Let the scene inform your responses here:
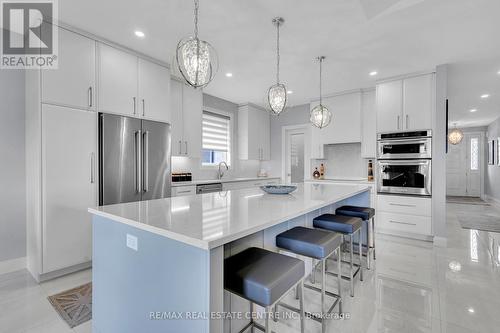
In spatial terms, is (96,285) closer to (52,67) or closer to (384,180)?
(52,67)

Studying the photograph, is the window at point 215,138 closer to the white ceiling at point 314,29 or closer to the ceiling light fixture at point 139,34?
the white ceiling at point 314,29

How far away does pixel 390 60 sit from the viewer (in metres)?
3.46

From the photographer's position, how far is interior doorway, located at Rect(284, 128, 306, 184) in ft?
19.8

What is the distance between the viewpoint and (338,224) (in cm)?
224

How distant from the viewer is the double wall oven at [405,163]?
3.79 m

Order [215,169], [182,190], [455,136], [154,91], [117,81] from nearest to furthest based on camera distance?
[117,81] → [154,91] → [182,190] → [215,169] → [455,136]

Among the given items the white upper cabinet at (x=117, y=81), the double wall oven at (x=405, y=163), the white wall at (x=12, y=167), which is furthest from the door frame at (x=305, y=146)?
the white wall at (x=12, y=167)

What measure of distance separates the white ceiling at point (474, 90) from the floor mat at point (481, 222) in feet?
8.78

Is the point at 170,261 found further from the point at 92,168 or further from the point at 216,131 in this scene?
the point at 216,131

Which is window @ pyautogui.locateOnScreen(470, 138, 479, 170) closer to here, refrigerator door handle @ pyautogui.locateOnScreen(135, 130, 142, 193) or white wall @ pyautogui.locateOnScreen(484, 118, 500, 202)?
white wall @ pyautogui.locateOnScreen(484, 118, 500, 202)

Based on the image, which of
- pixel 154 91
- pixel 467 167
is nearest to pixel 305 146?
pixel 154 91

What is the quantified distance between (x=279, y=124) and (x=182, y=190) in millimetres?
3457

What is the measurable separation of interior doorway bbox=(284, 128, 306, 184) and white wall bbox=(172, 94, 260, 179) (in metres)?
0.84

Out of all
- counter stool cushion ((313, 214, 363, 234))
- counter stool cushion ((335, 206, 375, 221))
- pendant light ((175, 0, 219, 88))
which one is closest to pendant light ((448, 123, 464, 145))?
counter stool cushion ((335, 206, 375, 221))
